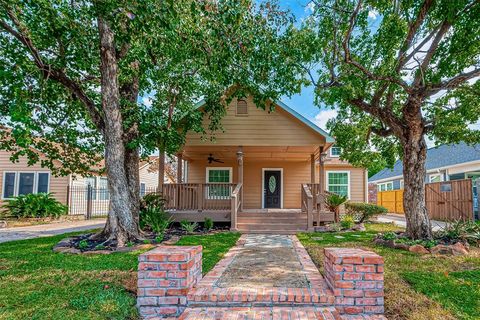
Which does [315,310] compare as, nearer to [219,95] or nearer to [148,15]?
[148,15]

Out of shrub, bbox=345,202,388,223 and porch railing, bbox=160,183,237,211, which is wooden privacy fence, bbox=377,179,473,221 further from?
porch railing, bbox=160,183,237,211

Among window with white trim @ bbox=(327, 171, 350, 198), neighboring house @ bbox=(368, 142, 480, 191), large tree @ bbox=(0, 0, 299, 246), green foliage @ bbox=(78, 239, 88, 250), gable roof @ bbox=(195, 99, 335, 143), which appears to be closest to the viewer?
large tree @ bbox=(0, 0, 299, 246)

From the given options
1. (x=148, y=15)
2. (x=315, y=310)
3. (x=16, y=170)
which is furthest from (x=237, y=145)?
(x=16, y=170)

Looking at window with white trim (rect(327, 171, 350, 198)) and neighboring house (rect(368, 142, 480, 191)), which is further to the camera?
neighboring house (rect(368, 142, 480, 191))

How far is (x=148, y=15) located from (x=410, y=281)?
252 inches

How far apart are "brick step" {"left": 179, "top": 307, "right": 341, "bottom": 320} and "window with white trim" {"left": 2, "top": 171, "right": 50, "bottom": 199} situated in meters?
17.5

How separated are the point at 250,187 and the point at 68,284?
10944 millimetres

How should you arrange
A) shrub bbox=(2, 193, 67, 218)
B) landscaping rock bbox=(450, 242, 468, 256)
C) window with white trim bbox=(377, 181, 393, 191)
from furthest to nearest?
window with white trim bbox=(377, 181, 393, 191), shrub bbox=(2, 193, 67, 218), landscaping rock bbox=(450, 242, 468, 256)

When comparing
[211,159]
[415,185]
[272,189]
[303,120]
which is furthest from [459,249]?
[211,159]

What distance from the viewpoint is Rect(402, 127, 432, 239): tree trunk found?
732 cm

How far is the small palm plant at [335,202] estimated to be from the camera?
10.9 metres

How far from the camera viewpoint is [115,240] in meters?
7.14

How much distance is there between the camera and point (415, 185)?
7441mm

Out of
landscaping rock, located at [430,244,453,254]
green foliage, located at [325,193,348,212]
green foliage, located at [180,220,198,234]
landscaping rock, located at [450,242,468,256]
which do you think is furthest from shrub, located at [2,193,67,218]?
landscaping rock, located at [450,242,468,256]
